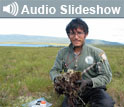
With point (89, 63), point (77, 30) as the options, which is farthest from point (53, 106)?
point (77, 30)

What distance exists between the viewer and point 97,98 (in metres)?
2.97

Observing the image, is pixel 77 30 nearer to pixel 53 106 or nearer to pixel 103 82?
pixel 103 82

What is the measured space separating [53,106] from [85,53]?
121cm

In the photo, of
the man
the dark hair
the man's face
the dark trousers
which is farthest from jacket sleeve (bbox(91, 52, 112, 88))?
the dark hair

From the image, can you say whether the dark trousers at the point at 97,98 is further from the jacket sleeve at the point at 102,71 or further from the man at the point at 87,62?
the jacket sleeve at the point at 102,71

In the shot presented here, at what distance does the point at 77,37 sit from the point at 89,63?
0.48 metres

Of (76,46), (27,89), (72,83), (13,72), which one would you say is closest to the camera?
(72,83)

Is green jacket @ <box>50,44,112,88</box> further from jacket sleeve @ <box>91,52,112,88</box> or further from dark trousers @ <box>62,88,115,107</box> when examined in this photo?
dark trousers @ <box>62,88,115,107</box>

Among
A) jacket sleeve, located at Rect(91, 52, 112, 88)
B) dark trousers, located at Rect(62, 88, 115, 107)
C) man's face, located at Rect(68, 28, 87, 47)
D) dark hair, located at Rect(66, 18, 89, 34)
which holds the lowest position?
dark trousers, located at Rect(62, 88, 115, 107)

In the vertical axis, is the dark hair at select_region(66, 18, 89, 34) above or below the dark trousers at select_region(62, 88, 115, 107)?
above

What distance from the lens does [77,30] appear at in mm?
3033

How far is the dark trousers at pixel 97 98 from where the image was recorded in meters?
2.86

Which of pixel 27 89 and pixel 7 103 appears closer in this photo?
pixel 7 103

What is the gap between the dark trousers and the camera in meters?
2.86
